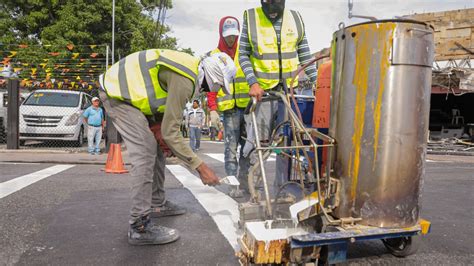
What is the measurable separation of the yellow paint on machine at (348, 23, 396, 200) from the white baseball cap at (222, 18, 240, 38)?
2.18 m

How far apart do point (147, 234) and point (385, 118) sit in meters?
1.89

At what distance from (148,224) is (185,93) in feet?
3.53

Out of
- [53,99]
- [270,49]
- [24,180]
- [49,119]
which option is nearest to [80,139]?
[49,119]

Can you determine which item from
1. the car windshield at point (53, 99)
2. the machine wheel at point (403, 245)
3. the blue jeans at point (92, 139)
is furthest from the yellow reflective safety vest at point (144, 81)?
the car windshield at point (53, 99)

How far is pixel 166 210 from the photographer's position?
3648 millimetres

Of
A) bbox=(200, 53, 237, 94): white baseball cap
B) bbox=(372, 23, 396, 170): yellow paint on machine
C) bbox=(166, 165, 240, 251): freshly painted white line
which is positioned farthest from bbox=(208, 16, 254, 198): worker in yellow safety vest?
bbox=(372, 23, 396, 170): yellow paint on machine

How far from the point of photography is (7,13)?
69.6ft

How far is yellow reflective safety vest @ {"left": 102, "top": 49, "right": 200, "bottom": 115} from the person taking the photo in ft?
9.18

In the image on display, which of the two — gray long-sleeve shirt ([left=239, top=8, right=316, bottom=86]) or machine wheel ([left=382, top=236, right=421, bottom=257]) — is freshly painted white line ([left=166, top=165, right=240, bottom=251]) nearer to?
machine wheel ([left=382, top=236, right=421, bottom=257])

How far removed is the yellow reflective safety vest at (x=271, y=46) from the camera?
12.2 ft

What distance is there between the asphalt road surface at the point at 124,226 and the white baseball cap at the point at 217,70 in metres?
1.21

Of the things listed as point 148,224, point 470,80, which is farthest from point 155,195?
point 470,80

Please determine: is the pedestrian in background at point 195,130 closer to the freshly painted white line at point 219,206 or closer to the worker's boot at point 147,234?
the freshly painted white line at point 219,206

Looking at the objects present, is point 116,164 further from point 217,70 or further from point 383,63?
point 383,63
